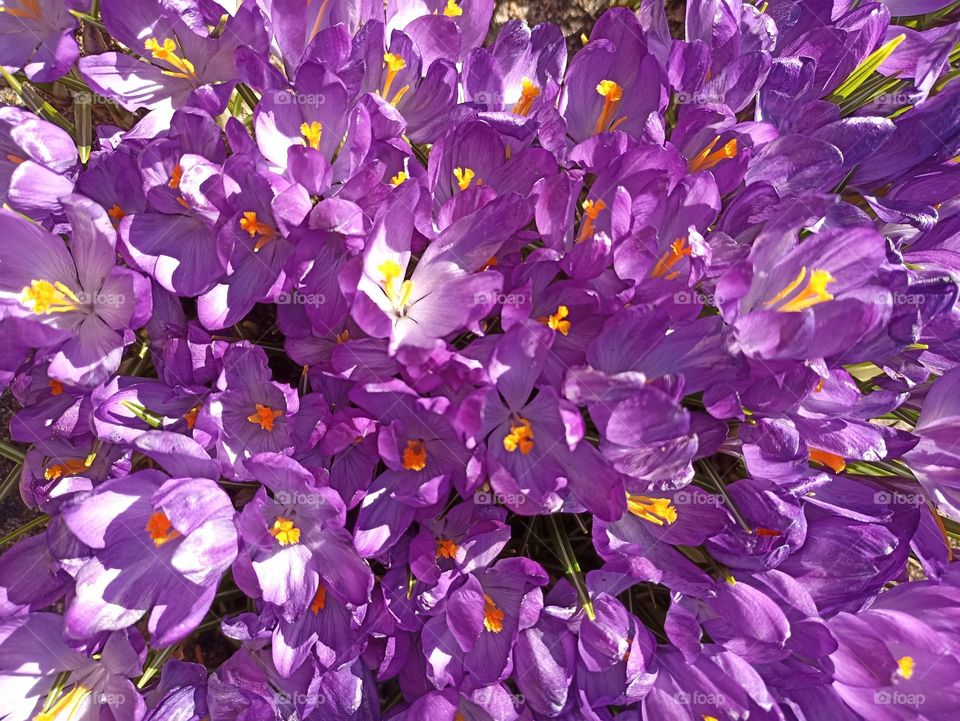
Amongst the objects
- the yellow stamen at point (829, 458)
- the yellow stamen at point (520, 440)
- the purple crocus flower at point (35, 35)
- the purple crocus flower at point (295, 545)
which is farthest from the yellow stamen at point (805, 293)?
the purple crocus flower at point (35, 35)

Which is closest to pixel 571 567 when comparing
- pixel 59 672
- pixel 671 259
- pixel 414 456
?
pixel 414 456

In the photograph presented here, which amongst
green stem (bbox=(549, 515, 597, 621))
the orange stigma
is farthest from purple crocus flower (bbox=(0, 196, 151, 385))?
green stem (bbox=(549, 515, 597, 621))

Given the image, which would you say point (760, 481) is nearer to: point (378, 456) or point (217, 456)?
point (378, 456)

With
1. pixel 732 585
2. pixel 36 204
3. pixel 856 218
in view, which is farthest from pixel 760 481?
pixel 36 204

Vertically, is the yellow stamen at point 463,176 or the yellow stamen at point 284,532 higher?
the yellow stamen at point 463,176

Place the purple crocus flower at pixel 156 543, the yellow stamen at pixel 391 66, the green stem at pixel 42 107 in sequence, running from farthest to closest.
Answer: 1. the green stem at pixel 42 107
2. the yellow stamen at pixel 391 66
3. the purple crocus flower at pixel 156 543

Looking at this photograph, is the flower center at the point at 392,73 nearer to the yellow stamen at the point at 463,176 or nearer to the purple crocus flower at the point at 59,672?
the yellow stamen at the point at 463,176
